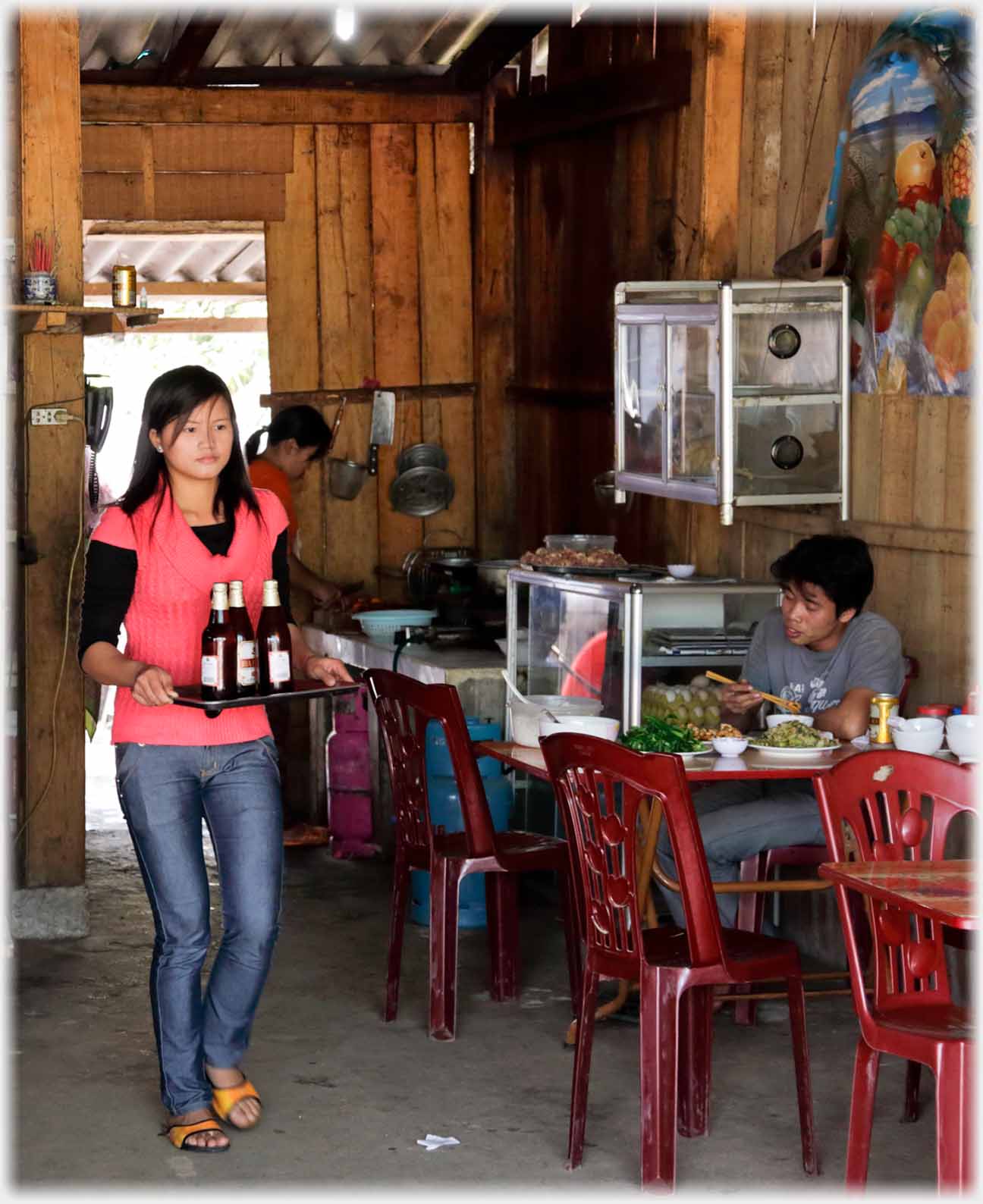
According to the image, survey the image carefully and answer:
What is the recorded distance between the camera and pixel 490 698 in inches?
280

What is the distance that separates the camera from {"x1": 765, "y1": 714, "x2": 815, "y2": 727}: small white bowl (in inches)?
209

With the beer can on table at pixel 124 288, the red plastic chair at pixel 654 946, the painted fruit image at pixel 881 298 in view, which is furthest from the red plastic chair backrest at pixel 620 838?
the beer can on table at pixel 124 288

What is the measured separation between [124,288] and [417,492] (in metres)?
2.80

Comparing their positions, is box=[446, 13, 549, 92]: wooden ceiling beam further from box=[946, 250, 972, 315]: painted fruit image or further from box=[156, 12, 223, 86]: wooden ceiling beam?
box=[946, 250, 972, 315]: painted fruit image

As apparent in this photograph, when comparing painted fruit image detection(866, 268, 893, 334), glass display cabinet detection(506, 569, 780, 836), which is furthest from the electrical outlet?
painted fruit image detection(866, 268, 893, 334)

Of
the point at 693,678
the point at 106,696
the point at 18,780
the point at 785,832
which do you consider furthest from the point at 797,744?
the point at 106,696

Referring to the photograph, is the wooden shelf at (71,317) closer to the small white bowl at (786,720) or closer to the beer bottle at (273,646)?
the beer bottle at (273,646)

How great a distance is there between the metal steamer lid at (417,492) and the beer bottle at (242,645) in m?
5.02

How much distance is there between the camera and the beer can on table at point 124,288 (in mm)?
6918

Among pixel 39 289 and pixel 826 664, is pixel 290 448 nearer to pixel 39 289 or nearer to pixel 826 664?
pixel 39 289

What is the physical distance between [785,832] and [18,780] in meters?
2.94

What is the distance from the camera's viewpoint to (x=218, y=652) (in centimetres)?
431

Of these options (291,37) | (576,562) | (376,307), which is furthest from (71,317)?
(376,307)

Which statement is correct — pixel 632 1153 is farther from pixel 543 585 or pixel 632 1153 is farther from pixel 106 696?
pixel 106 696
